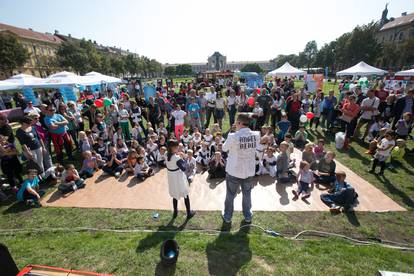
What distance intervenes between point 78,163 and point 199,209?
220 inches

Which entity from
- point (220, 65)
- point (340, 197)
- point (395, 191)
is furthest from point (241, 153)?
point (220, 65)

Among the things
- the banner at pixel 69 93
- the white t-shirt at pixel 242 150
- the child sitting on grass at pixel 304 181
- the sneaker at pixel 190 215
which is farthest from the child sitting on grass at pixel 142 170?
the banner at pixel 69 93

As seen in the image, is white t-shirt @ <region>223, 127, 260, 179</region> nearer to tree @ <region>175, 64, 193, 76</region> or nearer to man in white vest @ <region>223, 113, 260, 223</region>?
man in white vest @ <region>223, 113, 260, 223</region>

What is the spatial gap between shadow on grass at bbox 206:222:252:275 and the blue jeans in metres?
0.32

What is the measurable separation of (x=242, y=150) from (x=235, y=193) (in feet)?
3.21

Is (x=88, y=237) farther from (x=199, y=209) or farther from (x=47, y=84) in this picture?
(x=47, y=84)

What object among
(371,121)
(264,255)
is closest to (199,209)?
(264,255)

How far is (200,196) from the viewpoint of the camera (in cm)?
562

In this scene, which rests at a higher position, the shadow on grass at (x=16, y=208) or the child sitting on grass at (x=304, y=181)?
the child sitting on grass at (x=304, y=181)

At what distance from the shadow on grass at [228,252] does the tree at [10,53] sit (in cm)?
4138

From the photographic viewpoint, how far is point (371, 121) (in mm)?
8891

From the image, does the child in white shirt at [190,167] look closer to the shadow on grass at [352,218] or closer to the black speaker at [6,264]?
the shadow on grass at [352,218]

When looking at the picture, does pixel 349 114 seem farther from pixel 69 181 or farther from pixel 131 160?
pixel 69 181

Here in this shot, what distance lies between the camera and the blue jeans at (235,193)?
405 centimetres
